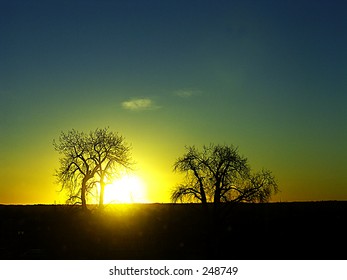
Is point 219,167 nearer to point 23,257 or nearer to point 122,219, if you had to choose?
point 23,257

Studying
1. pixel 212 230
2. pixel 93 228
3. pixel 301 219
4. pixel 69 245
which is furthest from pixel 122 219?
pixel 301 219

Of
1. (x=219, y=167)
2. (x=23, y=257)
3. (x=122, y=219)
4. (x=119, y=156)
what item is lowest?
(x=23, y=257)

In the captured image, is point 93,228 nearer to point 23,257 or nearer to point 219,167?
point 23,257

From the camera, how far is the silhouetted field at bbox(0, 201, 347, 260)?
40.5m

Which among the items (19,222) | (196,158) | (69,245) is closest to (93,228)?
(69,245)

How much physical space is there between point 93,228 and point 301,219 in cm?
2774

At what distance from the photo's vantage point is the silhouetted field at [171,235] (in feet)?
133

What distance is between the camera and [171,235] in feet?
164

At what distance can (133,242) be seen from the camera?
4672 centimetres

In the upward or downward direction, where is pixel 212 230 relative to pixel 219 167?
downward
